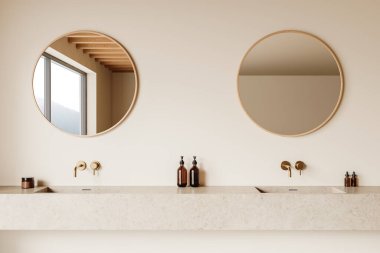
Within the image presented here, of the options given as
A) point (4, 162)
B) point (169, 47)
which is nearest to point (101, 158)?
point (4, 162)

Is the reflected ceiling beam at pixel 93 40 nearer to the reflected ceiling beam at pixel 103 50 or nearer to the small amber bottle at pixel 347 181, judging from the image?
the reflected ceiling beam at pixel 103 50

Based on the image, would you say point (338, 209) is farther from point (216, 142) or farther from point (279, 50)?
point (279, 50)

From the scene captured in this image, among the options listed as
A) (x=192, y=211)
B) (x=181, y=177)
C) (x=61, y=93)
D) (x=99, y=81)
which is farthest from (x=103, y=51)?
(x=192, y=211)

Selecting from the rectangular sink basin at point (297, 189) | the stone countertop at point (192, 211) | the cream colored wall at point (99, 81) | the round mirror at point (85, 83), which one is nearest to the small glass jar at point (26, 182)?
the stone countertop at point (192, 211)

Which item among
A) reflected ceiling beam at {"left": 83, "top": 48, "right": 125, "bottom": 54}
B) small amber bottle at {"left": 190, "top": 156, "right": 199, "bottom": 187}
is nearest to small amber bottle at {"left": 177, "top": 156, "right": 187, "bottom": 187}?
small amber bottle at {"left": 190, "top": 156, "right": 199, "bottom": 187}

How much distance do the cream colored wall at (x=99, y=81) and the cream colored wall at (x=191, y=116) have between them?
96 mm

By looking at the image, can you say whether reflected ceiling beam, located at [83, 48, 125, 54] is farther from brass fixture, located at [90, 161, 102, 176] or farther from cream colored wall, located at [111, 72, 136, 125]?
brass fixture, located at [90, 161, 102, 176]

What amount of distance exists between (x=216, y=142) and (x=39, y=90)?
4.65 ft

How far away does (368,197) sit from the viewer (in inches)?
97.7

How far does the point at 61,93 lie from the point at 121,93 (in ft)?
1.55

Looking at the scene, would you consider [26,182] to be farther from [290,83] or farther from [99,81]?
[290,83]

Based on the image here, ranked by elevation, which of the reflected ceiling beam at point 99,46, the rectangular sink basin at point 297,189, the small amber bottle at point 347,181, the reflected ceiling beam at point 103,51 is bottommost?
the rectangular sink basin at point 297,189

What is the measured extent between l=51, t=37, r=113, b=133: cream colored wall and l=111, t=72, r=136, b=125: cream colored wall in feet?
0.10

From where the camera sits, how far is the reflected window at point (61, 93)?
2.92m
